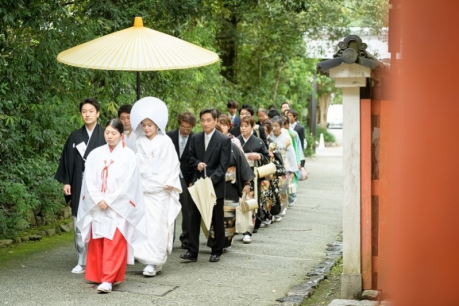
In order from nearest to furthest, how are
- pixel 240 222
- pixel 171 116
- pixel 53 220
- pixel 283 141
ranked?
pixel 240 222 → pixel 53 220 → pixel 283 141 → pixel 171 116

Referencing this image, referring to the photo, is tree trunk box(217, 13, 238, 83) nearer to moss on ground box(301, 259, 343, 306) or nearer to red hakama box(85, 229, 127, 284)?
moss on ground box(301, 259, 343, 306)

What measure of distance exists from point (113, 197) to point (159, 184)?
2.76 ft

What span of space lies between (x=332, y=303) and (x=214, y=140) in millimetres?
3066

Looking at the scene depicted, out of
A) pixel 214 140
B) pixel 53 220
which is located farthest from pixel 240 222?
pixel 53 220

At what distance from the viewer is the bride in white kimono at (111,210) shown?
298 inches

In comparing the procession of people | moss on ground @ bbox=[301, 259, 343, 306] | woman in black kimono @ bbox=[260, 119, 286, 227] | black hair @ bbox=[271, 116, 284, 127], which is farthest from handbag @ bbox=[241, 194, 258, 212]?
black hair @ bbox=[271, 116, 284, 127]

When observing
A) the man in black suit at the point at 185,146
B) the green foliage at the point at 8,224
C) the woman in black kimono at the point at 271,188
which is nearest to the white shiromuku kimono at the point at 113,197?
the man in black suit at the point at 185,146

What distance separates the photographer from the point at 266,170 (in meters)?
11.8

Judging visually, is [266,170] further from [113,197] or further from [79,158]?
[113,197]

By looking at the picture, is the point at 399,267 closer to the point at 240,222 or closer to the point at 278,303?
the point at 278,303

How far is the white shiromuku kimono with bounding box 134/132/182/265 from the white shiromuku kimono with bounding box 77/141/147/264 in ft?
1.42

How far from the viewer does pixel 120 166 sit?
7.71m

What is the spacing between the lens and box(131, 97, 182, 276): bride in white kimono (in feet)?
27.1

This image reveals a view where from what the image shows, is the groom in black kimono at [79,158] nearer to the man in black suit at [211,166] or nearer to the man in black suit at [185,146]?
the man in black suit at [211,166]
